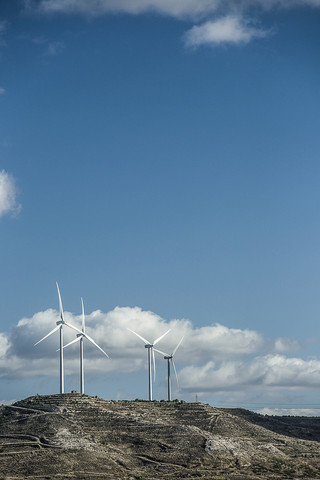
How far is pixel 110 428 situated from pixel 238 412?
4537 centimetres

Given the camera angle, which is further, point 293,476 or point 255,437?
point 255,437

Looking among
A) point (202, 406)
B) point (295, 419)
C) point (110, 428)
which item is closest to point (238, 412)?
point (202, 406)

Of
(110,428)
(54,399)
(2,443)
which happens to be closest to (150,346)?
(54,399)

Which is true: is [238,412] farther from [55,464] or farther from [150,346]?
[55,464]

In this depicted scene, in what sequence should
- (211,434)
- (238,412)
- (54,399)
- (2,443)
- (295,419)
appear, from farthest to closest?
1. (295,419)
2. (238,412)
3. (54,399)
4. (211,434)
5. (2,443)

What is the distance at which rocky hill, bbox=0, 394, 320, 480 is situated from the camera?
107 meters

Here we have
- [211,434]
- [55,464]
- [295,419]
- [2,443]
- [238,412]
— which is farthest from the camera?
[295,419]

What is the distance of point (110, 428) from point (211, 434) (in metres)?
19.7

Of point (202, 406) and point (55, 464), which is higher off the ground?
point (202, 406)

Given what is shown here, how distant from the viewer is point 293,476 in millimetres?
108125

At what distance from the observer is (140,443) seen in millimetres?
119438

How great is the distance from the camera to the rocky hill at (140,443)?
4210 inches

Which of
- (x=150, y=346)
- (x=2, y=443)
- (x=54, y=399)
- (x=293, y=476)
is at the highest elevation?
(x=150, y=346)

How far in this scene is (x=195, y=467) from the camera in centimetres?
10975
